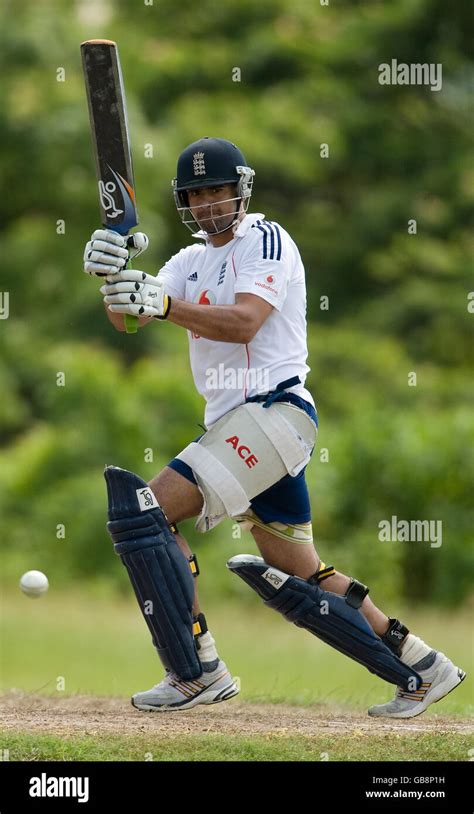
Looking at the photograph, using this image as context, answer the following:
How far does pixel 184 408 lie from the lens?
49.9 ft

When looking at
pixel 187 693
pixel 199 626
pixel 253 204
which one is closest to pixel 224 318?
pixel 199 626

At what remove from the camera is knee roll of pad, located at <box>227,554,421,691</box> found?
553cm

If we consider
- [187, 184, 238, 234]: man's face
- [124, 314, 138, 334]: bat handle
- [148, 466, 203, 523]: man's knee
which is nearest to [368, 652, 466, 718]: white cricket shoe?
[148, 466, 203, 523]: man's knee

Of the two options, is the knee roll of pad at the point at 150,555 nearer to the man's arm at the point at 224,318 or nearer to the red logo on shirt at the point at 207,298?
the man's arm at the point at 224,318

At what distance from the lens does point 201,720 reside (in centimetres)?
544

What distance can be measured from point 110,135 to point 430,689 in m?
2.63

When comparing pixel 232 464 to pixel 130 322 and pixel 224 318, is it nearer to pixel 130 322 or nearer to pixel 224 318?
pixel 224 318

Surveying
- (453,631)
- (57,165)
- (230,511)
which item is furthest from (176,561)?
(57,165)

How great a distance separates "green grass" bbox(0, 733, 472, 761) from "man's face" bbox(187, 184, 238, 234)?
2.03 metres

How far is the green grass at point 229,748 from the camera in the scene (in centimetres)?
477

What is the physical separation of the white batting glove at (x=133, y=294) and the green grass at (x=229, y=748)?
5.15 feet

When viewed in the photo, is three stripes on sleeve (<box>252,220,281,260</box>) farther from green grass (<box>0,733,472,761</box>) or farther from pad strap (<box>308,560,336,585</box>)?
green grass (<box>0,733,472,761</box>)

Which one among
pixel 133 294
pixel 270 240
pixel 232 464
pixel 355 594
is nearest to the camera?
pixel 133 294
